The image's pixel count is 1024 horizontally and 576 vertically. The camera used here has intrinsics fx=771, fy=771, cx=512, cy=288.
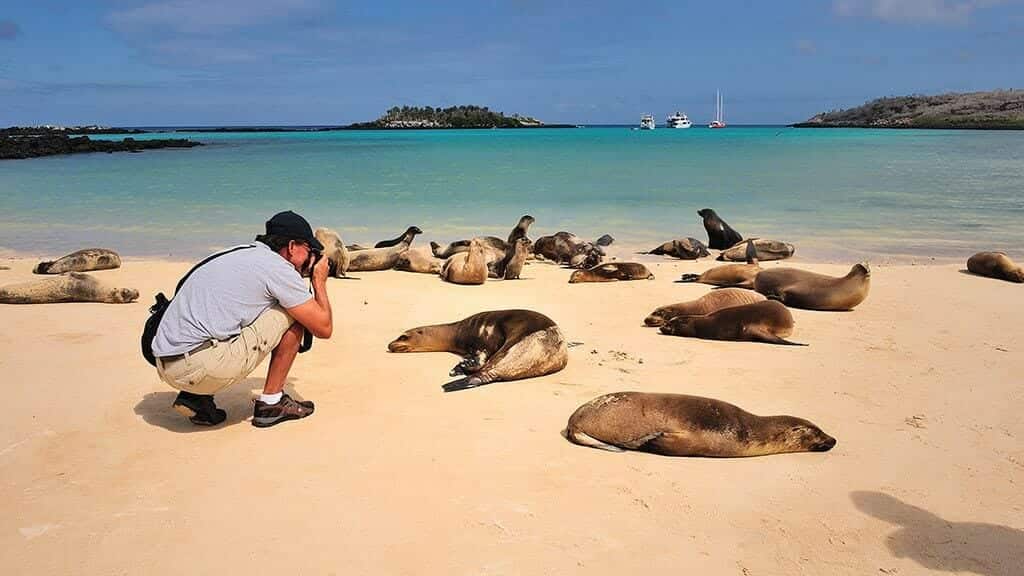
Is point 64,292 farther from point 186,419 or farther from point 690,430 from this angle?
point 690,430

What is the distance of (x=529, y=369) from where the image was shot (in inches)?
195

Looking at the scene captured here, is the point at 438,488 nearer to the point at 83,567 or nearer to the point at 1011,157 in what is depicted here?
the point at 83,567

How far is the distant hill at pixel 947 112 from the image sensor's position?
290ft

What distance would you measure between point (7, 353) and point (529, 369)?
12.0 ft

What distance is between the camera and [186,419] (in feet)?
13.7

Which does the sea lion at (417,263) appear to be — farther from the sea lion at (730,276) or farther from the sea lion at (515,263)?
the sea lion at (730,276)

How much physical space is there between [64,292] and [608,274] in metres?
5.52

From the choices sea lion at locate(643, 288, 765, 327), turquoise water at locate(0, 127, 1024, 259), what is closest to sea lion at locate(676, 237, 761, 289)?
sea lion at locate(643, 288, 765, 327)

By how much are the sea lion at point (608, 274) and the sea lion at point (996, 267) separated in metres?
3.74

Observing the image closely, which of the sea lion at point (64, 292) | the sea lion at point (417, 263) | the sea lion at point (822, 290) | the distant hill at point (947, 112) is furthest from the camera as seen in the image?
the distant hill at point (947, 112)

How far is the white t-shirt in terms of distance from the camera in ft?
12.4

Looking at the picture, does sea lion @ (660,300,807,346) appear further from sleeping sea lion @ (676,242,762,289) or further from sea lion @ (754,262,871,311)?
sleeping sea lion @ (676,242,762,289)

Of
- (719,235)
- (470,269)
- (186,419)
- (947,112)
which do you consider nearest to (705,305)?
(470,269)

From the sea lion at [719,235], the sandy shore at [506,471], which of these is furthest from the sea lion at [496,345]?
the sea lion at [719,235]
